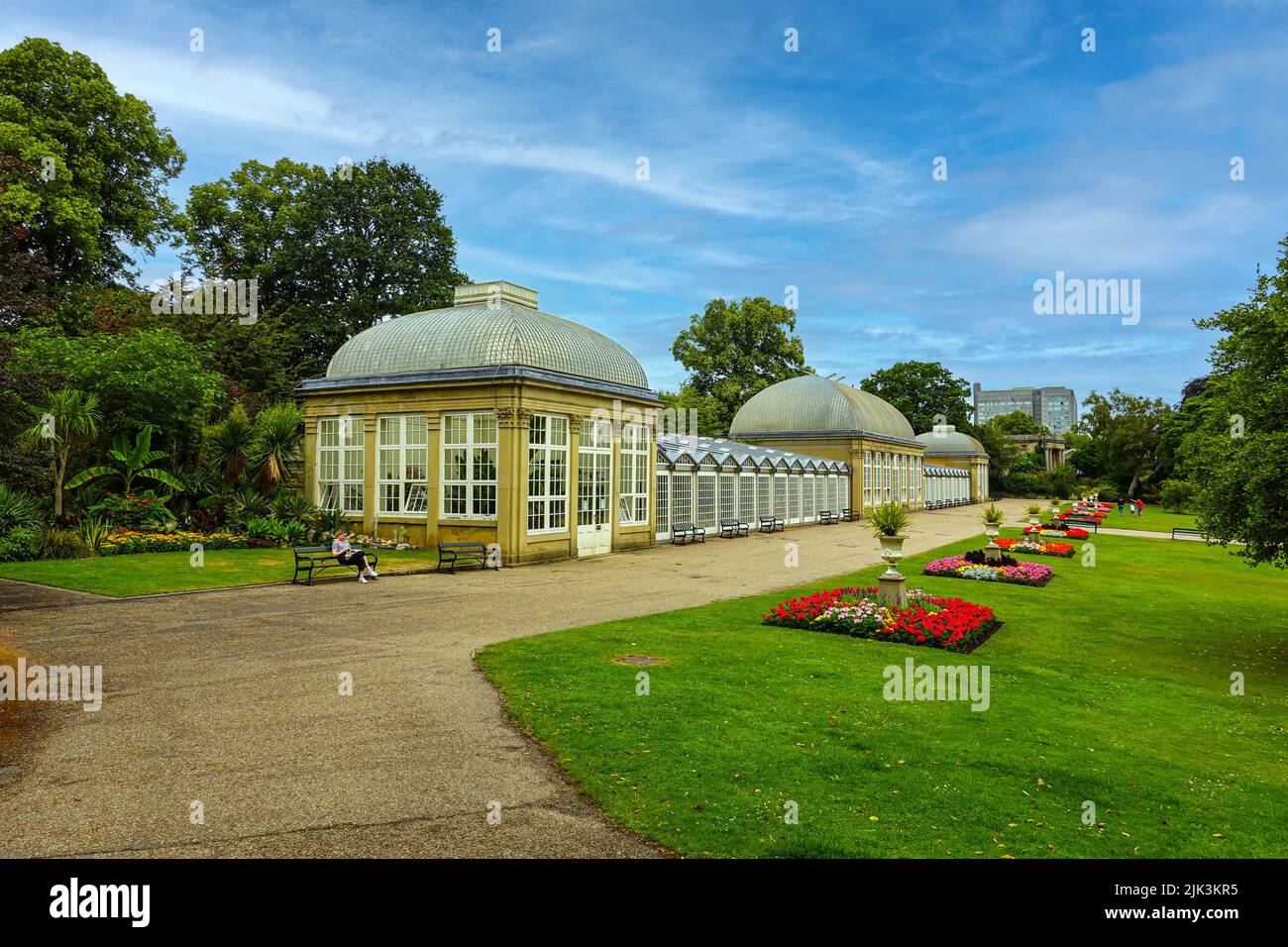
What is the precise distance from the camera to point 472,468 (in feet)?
74.8

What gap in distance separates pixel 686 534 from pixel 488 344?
1192cm

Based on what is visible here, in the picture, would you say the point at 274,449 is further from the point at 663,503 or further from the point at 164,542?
the point at 663,503

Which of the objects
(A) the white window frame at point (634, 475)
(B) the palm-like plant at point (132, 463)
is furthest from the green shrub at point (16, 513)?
(A) the white window frame at point (634, 475)

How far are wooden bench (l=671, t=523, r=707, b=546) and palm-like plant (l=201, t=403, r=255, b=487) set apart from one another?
15.5m

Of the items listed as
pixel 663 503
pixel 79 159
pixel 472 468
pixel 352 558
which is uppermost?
pixel 79 159

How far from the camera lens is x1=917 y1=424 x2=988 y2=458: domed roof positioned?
81.9 meters

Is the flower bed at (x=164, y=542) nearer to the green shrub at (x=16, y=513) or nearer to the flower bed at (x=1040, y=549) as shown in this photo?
the green shrub at (x=16, y=513)

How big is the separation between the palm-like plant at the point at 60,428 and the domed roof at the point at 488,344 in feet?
23.5

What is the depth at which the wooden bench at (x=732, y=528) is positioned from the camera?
35.0 metres

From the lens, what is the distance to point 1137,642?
13.6m

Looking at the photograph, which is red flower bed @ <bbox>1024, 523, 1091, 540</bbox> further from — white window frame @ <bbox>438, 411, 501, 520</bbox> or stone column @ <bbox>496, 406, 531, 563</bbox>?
white window frame @ <bbox>438, 411, 501, 520</bbox>

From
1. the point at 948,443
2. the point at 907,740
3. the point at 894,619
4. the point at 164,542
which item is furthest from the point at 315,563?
the point at 948,443
